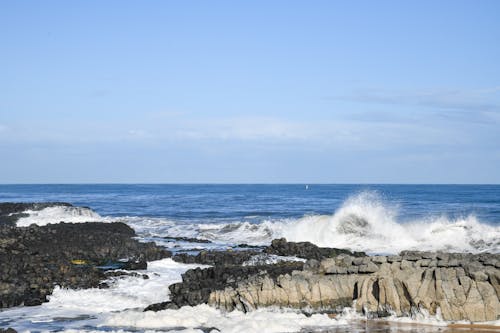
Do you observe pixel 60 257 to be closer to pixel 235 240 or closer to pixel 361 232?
pixel 235 240

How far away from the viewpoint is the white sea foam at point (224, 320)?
14.7 metres

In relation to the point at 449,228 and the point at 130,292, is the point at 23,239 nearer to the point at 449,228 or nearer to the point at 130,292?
the point at 130,292

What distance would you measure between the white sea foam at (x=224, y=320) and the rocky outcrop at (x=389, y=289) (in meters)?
0.47

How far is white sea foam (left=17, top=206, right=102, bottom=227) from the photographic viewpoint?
44.3 m

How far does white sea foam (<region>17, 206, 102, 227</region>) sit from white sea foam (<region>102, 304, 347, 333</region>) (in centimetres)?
2941

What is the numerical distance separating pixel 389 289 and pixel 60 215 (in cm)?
3473

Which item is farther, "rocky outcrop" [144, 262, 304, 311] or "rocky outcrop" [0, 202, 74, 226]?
"rocky outcrop" [0, 202, 74, 226]

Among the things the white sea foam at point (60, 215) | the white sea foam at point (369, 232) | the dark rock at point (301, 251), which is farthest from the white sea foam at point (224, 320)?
the white sea foam at point (60, 215)

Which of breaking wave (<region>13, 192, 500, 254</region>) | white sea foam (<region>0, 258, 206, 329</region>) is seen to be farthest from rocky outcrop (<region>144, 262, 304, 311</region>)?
breaking wave (<region>13, 192, 500, 254</region>)

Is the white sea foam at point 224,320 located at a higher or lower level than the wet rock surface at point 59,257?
lower

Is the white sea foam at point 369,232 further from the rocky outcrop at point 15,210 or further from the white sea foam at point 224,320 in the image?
the white sea foam at point 224,320

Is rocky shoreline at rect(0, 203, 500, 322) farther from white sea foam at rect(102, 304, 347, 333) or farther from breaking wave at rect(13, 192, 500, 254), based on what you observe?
breaking wave at rect(13, 192, 500, 254)

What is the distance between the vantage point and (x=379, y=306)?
15.8 m

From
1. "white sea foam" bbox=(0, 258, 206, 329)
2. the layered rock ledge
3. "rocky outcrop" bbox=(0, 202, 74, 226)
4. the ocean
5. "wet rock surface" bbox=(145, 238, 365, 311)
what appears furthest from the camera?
"rocky outcrop" bbox=(0, 202, 74, 226)
